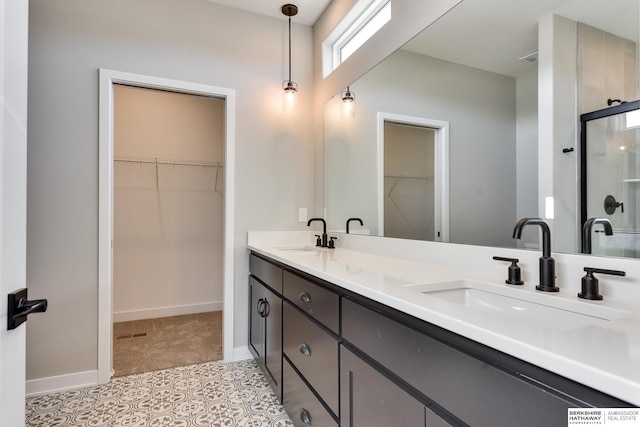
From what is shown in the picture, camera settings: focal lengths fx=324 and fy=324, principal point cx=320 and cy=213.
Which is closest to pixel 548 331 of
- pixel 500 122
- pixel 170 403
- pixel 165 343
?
pixel 500 122

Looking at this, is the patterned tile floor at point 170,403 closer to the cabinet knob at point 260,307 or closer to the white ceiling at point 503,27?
the cabinet knob at point 260,307

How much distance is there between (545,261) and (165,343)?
288 centimetres

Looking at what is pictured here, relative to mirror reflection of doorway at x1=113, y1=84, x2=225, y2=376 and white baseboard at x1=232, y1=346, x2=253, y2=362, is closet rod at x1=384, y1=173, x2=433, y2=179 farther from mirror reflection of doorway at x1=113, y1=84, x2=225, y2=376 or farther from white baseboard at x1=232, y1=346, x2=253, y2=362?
mirror reflection of doorway at x1=113, y1=84, x2=225, y2=376

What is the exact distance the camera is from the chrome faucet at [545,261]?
1.00m

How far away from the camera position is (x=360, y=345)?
41.7 inches

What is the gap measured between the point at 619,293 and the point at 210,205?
3.56 metres

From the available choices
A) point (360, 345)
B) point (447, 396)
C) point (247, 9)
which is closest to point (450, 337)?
point (447, 396)

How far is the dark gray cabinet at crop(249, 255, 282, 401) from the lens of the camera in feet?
6.01

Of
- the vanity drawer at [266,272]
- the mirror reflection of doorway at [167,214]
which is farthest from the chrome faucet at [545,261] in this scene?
the mirror reflection of doorway at [167,214]

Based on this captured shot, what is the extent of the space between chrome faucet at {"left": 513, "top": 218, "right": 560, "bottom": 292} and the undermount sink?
6 centimetres

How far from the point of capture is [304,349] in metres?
1.47

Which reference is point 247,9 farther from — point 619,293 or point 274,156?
point 619,293

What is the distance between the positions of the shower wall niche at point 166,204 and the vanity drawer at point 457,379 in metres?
3.08

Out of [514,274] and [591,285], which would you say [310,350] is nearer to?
[514,274]
